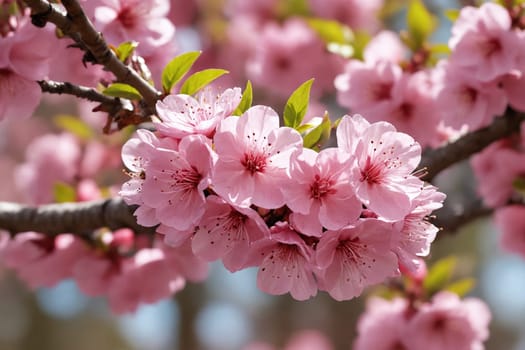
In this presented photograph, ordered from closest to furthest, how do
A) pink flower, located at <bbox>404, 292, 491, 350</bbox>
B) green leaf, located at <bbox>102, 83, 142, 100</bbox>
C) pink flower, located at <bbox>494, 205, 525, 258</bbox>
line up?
green leaf, located at <bbox>102, 83, 142, 100</bbox>, pink flower, located at <bbox>404, 292, 491, 350</bbox>, pink flower, located at <bbox>494, 205, 525, 258</bbox>

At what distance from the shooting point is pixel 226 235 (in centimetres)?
133

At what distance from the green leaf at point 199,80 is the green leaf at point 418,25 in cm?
99

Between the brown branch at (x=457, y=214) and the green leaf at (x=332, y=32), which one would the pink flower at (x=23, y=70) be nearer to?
the green leaf at (x=332, y=32)

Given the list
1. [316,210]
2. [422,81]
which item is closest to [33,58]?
[316,210]

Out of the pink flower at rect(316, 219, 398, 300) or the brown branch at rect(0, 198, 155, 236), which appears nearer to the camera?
the pink flower at rect(316, 219, 398, 300)

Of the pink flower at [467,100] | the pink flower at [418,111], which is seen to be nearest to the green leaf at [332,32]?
the pink flower at [418,111]

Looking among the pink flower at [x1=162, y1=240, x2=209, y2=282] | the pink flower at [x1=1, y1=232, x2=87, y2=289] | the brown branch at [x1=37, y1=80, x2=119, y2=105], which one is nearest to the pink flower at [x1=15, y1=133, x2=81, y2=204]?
the pink flower at [x1=1, y1=232, x2=87, y2=289]

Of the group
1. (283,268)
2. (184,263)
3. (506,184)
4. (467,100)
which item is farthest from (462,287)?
(283,268)

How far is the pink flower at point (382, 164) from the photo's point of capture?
125 cm

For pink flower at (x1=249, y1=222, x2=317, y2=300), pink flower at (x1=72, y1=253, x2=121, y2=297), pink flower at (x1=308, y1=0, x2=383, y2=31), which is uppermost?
pink flower at (x1=249, y1=222, x2=317, y2=300)

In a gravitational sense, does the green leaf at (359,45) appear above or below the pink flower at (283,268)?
below

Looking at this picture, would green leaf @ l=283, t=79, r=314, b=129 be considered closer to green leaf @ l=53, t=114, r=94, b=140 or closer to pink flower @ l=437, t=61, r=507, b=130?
pink flower @ l=437, t=61, r=507, b=130

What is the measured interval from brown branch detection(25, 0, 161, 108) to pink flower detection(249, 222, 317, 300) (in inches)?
17.9

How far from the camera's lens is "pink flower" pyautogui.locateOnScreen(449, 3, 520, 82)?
6.03 ft
